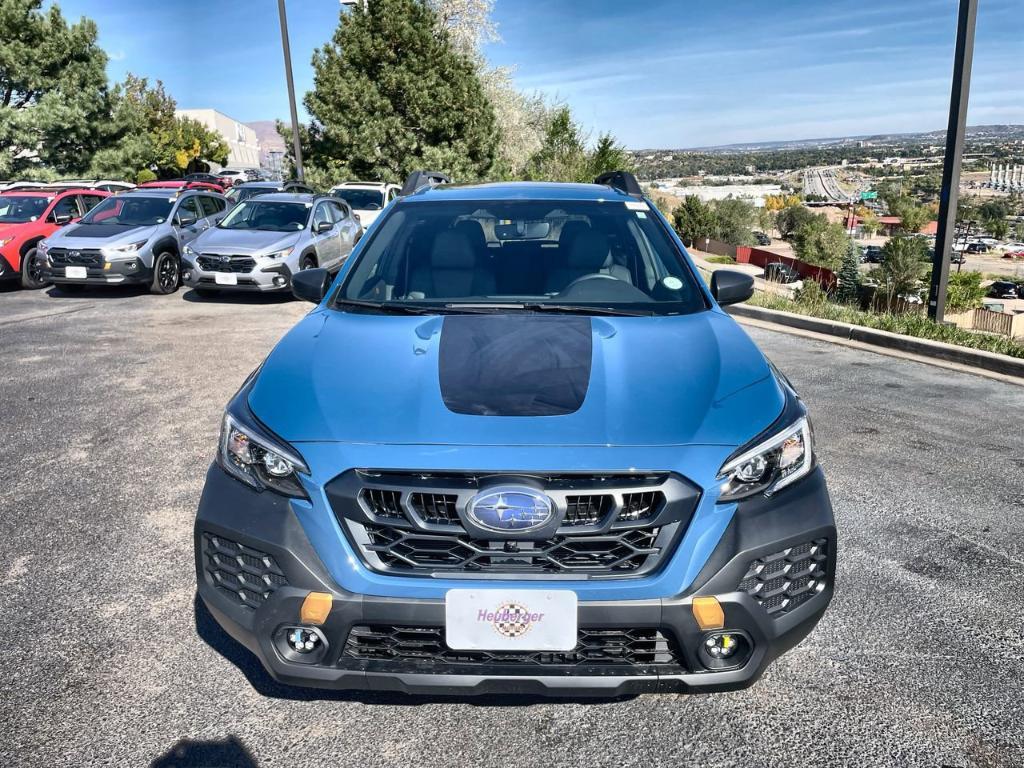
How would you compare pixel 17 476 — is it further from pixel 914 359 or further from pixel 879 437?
pixel 914 359

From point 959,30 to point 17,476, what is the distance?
9.72m

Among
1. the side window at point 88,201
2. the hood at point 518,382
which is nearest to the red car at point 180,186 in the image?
the side window at point 88,201

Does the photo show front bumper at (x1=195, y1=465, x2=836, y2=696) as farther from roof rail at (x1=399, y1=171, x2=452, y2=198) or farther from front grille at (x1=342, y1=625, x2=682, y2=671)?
roof rail at (x1=399, y1=171, x2=452, y2=198)

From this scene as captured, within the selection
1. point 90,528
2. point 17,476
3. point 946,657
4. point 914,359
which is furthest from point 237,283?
point 946,657

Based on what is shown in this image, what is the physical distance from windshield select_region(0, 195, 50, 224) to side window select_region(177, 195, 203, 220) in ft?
7.73

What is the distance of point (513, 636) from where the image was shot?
2.21 m

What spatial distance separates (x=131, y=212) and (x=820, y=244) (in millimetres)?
52427

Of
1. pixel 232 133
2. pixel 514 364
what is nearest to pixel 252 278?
pixel 514 364

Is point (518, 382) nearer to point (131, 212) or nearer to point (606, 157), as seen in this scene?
point (131, 212)

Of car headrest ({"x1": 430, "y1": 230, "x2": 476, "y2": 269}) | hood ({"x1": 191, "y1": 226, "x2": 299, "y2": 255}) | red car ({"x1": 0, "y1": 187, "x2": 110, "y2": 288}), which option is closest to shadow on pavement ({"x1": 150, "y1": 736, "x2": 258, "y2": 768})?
car headrest ({"x1": 430, "y1": 230, "x2": 476, "y2": 269})

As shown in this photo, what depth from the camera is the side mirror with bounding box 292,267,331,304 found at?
3.91 metres

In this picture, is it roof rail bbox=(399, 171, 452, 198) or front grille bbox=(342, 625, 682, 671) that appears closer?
front grille bbox=(342, 625, 682, 671)

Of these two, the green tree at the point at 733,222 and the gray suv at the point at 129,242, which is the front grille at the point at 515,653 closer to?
the gray suv at the point at 129,242

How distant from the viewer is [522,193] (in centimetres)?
432
